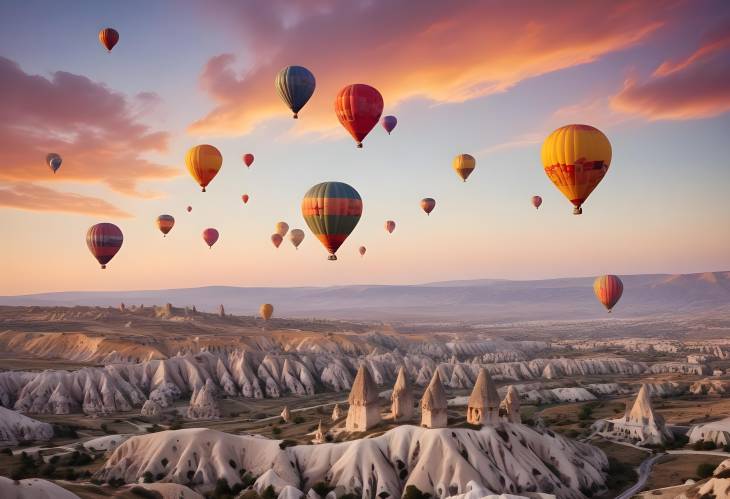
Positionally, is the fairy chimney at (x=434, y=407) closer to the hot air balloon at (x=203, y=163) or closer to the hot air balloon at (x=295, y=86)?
the hot air balloon at (x=295, y=86)

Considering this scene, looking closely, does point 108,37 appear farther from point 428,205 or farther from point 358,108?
point 428,205

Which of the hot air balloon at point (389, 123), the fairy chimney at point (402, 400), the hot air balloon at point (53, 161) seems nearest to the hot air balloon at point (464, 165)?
the hot air balloon at point (389, 123)

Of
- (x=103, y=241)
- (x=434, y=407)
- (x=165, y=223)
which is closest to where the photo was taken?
(x=434, y=407)

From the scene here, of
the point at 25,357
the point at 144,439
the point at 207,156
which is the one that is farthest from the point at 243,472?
the point at 25,357

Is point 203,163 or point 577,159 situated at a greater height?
point 203,163

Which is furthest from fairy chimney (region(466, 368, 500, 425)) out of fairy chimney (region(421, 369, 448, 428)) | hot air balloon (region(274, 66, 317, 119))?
hot air balloon (region(274, 66, 317, 119))

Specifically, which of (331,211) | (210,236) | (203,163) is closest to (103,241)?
(203,163)
